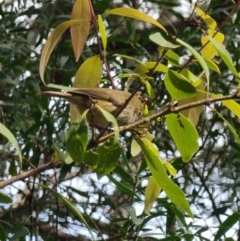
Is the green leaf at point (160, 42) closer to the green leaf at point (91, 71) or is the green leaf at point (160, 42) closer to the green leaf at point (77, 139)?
the green leaf at point (77, 139)

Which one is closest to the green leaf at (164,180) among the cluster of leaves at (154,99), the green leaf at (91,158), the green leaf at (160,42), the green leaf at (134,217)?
the cluster of leaves at (154,99)

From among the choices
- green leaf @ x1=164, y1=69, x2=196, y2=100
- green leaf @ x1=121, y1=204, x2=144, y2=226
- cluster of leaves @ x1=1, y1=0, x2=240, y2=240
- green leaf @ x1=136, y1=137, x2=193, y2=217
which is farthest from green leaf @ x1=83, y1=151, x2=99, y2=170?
green leaf @ x1=121, y1=204, x2=144, y2=226

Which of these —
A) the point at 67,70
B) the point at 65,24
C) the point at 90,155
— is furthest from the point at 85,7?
the point at 67,70

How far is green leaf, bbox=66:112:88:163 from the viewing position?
1302 millimetres

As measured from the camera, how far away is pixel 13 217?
354 cm

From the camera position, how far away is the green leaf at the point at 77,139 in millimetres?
1302

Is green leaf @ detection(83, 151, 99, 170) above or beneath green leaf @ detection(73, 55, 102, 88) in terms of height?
beneath

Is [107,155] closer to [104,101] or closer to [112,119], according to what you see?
[112,119]

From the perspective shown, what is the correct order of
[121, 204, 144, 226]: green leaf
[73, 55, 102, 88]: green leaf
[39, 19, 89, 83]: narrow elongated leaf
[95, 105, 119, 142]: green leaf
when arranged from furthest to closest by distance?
1. [121, 204, 144, 226]: green leaf
2. [73, 55, 102, 88]: green leaf
3. [39, 19, 89, 83]: narrow elongated leaf
4. [95, 105, 119, 142]: green leaf

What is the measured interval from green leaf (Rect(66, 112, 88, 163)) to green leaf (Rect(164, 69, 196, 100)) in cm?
18

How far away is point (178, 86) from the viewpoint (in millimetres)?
1354

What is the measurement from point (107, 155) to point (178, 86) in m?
0.21

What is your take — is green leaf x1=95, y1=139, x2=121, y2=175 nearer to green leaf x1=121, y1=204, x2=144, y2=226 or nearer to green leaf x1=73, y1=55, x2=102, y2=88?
green leaf x1=73, y1=55, x2=102, y2=88

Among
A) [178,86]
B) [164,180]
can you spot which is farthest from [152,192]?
[178,86]
